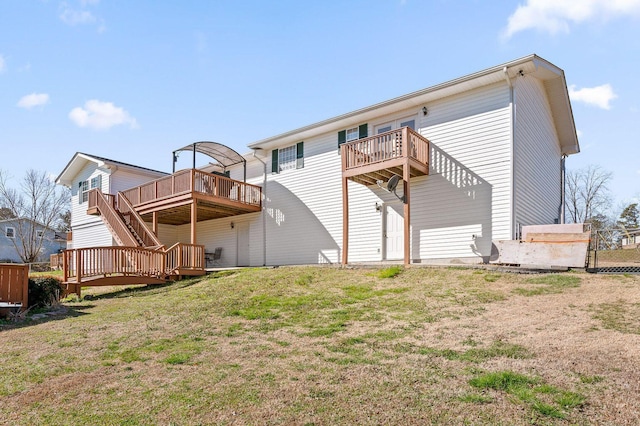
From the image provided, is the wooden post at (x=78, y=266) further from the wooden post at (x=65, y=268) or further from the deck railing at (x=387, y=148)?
the deck railing at (x=387, y=148)

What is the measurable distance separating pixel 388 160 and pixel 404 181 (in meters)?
0.86

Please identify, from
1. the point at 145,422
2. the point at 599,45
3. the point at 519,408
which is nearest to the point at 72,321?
the point at 145,422

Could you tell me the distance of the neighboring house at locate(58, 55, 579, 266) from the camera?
12.8 metres

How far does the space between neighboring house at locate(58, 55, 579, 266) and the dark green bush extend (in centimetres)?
630

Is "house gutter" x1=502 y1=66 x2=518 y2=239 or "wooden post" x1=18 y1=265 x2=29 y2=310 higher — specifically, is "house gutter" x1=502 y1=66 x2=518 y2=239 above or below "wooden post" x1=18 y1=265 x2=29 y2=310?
above

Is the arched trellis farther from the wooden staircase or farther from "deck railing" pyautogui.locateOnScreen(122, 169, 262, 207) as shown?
the wooden staircase

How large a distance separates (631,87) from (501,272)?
12.7 m

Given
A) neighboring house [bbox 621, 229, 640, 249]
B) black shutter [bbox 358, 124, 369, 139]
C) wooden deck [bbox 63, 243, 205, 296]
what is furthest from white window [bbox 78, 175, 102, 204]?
neighboring house [bbox 621, 229, 640, 249]

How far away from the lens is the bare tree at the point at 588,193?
39156 mm

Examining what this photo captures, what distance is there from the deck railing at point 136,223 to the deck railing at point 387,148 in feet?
29.2

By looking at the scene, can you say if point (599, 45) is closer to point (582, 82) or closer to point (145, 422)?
point (582, 82)

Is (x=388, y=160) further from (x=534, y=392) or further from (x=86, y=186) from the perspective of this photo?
(x=86, y=186)

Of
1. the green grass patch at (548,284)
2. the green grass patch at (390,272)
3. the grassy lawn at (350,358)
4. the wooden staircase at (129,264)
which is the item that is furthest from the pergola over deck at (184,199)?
the green grass patch at (548,284)

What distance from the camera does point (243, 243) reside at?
20.0m
